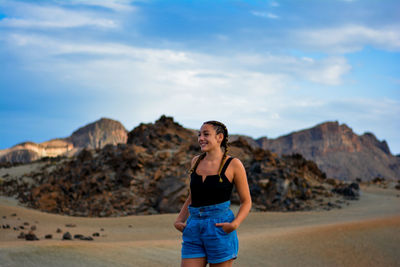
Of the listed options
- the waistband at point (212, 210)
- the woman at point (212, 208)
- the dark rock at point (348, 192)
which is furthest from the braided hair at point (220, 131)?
the dark rock at point (348, 192)

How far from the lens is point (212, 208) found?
3223 millimetres

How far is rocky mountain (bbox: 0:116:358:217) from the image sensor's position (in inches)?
522

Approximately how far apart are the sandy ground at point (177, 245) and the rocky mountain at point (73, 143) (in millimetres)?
32468

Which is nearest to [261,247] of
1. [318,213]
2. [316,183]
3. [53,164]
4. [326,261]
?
[326,261]

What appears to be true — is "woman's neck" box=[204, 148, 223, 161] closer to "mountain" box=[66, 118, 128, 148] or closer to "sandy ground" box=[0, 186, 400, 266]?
"sandy ground" box=[0, 186, 400, 266]

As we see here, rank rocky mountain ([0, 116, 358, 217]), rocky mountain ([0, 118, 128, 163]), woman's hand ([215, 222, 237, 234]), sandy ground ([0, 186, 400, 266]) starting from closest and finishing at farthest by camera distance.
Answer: woman's hand ([215, 222, 237, 234]), sandy ground ([0, 186, 400, 266]), rocky mountain ([0, 116, 358, 217]), rocky mountain ([0, 118, 128, 163])

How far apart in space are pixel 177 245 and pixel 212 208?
4.28m

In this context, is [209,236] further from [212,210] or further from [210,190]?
[210,190]

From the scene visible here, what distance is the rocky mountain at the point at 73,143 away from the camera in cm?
4219

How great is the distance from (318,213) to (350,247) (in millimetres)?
4882

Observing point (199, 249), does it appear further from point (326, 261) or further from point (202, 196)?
point (326, 261)

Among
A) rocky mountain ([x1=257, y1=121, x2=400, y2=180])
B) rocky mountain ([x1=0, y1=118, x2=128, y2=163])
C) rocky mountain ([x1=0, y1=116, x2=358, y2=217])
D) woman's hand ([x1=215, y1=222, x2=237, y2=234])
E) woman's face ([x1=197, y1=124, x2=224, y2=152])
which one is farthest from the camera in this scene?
rocky mountain ([x1=257, y1=121, x2=400, y2=180])

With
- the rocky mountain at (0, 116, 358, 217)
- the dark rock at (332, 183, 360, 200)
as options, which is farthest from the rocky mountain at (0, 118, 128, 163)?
the dark rock at (332, 183, 360, 200)

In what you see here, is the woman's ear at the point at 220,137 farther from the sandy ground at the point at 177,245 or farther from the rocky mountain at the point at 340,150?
the rocky mountain at the point at 340,150
